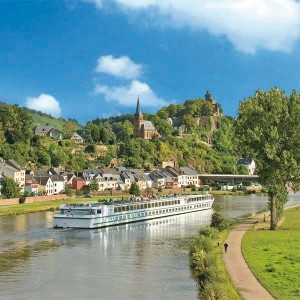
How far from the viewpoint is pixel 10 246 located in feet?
152

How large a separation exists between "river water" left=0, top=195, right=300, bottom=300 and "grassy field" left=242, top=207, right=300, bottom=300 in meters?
4.38

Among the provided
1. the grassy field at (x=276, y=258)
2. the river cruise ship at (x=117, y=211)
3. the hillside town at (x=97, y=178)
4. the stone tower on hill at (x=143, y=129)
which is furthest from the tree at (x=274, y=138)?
the stone tower on hill at (x=143, y=129)

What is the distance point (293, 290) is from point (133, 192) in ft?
275

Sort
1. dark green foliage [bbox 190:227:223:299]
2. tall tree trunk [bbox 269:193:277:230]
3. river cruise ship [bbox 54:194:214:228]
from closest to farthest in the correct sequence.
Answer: dark green foliage [bbox 190:227:223:299], tall tree trunk [bbox 269:193:277:230], river cruise ship [bbox 54:194:214:228]

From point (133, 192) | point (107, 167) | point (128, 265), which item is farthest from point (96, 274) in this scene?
point (107, 167)

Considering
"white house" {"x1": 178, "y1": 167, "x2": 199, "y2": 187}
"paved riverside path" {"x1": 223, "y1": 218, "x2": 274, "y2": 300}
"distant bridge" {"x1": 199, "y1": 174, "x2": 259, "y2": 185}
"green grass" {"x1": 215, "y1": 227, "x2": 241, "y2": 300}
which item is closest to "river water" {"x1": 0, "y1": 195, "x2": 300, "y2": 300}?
"green grass" {"x1": 215, "y1": 227, "x2": 241, "y2": 300}

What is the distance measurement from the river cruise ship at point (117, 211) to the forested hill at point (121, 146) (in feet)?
43.8

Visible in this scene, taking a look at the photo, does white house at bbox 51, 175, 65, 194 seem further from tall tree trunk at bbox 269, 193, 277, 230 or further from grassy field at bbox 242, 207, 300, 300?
tall tree trunk at bbox 269, 193, 277, 230

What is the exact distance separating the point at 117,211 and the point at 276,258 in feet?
107

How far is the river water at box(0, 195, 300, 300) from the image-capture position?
30.9m

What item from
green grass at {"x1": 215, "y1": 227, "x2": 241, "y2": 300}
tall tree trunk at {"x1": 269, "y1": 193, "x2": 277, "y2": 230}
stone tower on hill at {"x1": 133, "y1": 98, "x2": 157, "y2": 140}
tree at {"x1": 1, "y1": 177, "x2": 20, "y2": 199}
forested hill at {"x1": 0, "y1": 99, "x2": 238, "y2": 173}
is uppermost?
stone tower on hill at {"x1": 133, "y1": 98, "x2": 157, "y2": 140}

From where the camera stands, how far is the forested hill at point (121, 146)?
120562mm

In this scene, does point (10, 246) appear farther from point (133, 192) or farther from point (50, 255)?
point (133, 192)

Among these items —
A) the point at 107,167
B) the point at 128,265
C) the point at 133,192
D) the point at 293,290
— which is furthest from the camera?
the point at 107,167
